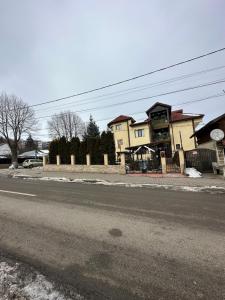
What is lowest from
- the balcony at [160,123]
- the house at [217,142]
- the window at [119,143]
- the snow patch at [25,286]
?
the snow patch at [25,286]

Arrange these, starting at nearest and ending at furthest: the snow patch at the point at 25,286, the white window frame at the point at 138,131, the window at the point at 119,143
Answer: the snow patch at the point at 25,286 < the white window frame at the point at 138,131 < the window at the point at 119,143

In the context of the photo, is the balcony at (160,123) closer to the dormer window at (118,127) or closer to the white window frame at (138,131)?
the white window frame at (138,131)

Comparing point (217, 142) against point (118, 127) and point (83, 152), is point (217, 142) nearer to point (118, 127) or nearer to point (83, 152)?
point (83, 152)

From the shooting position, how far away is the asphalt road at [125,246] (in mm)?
3018

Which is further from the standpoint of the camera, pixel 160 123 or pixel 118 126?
pixel 118 126

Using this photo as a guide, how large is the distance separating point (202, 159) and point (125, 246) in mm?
16686

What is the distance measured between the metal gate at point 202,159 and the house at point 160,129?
15.4m

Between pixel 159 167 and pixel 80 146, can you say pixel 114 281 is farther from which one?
pixel 80 146

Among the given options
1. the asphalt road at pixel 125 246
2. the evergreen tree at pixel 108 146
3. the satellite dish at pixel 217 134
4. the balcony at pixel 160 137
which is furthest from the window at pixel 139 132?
the asphalt road at pixel 125 246

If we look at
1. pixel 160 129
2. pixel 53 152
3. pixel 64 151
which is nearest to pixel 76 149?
pixel 64 151

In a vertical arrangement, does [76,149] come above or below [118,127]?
below

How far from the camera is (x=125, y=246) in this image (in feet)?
14.1

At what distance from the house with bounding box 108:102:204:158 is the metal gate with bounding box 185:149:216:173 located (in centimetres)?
1545

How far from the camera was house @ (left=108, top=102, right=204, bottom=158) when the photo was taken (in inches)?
1465
